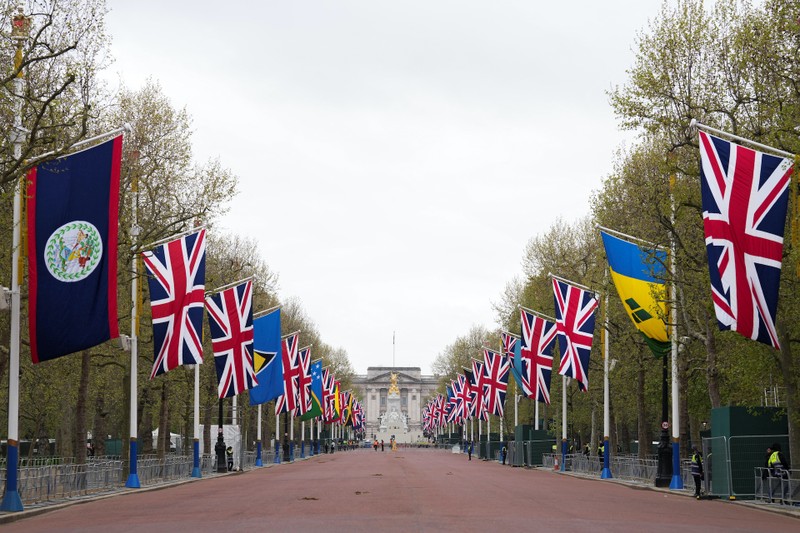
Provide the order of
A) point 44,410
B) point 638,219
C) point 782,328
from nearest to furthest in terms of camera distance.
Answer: point 782,328 < point 638,219 < point 44,410

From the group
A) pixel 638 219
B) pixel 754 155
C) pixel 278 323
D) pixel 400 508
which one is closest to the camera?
pixel 754 155

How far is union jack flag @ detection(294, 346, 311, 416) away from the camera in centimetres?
7306

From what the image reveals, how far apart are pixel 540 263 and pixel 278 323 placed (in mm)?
27787

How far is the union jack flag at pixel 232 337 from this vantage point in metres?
47.5

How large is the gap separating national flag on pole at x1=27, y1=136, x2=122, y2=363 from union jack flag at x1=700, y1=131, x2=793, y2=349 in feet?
45.1

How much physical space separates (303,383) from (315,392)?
12.1m

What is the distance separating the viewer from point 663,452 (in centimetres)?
4391

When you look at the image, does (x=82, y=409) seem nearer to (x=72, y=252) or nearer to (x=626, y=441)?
(x=72, y=252)

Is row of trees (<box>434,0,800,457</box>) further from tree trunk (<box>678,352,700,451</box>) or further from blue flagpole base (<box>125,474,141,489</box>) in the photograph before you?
blue flagpole base (<box>125,474,141,489</box>)

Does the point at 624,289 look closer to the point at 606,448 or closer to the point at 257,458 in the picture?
the point at 606,448

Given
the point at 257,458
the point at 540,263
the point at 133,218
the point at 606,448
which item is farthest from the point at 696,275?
the point at 257,458

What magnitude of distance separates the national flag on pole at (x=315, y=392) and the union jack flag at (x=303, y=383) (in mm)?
3437

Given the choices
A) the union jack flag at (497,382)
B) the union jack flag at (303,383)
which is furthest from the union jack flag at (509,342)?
the union jack flag at (303,383)

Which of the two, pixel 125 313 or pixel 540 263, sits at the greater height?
pixel 540 263
